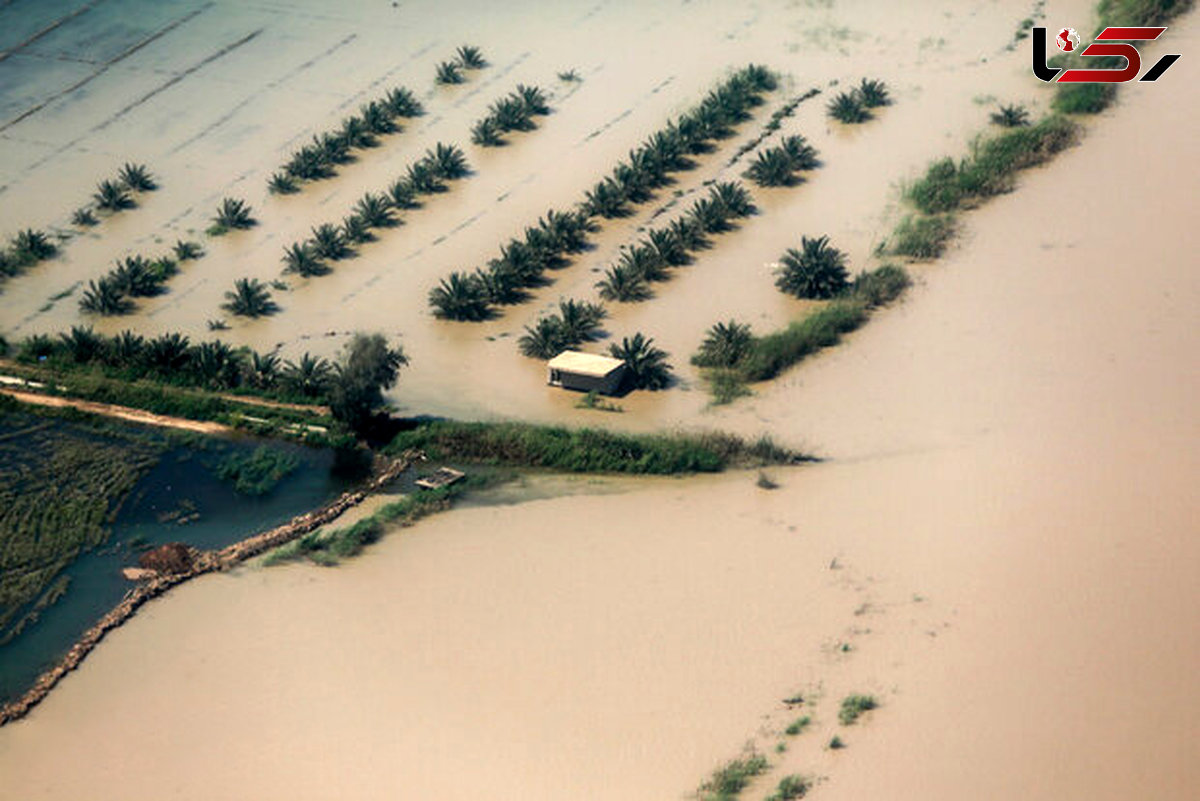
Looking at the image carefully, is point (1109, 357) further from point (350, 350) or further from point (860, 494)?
point (350, 350)

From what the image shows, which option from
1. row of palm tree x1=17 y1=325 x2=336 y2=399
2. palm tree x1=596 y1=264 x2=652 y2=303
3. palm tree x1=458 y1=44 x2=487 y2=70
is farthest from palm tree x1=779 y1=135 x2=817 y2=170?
row of palm tree x1=17 y1=325 x2=336 y2=399

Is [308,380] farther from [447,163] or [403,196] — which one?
[447,163]

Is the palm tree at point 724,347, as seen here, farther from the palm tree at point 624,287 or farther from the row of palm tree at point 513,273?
the row of palm tree at point 513,273

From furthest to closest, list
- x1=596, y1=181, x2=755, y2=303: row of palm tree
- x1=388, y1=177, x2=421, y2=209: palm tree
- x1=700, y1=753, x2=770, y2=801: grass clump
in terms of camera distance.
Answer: x1=388, y1=177, x2=421, y2=209: palm tree, x1=596, y1=181, x2=755, y2=303: row of palm tree, x1=700, y1=753, x2=770, y2=801: grass clump

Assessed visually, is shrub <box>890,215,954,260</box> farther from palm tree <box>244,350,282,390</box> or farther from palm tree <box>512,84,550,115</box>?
palm tree <box>244,350,282,390</box>

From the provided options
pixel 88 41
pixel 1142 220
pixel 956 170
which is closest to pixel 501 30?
pixel 88 41

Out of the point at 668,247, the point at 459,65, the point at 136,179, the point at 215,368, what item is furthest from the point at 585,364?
the point at 459,65
